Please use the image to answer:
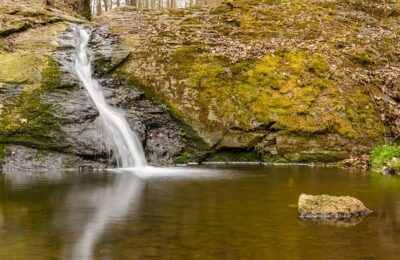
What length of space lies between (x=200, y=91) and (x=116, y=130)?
2930 millimetres

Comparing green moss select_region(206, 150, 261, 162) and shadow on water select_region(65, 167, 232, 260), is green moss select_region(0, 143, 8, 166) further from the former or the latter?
green moss select_region(206, 150, 261, 162)

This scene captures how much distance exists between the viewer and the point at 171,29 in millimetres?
17641

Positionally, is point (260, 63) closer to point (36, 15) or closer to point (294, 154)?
point (294, 154)

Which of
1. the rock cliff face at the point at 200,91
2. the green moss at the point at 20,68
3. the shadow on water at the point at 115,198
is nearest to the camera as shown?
the shadow on water at the point at 115,198

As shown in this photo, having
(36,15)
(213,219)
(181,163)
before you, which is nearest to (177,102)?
(181,163)

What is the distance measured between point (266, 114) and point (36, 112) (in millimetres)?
6051

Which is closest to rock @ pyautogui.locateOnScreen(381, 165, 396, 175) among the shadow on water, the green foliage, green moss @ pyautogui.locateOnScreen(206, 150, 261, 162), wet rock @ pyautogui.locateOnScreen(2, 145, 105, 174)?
the green foliage

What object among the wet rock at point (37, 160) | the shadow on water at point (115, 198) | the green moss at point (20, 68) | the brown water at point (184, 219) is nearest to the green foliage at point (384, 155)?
the brown water at point (184, 219)

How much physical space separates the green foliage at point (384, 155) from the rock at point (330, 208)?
6.17m

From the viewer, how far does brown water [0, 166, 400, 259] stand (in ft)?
17.4

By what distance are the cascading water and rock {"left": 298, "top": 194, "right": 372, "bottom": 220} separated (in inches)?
264

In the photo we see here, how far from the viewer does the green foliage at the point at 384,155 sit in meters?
13.0

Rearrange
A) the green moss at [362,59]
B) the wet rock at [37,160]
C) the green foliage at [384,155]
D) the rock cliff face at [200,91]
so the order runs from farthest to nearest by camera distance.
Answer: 1. the green moss at [362,59]
2. the green foliage at [384,155]
3. the rock cliff face at [200,91]
4. the wet rock at [37,160]

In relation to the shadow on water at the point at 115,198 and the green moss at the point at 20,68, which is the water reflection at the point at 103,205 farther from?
the green moss at the point at 20,68
